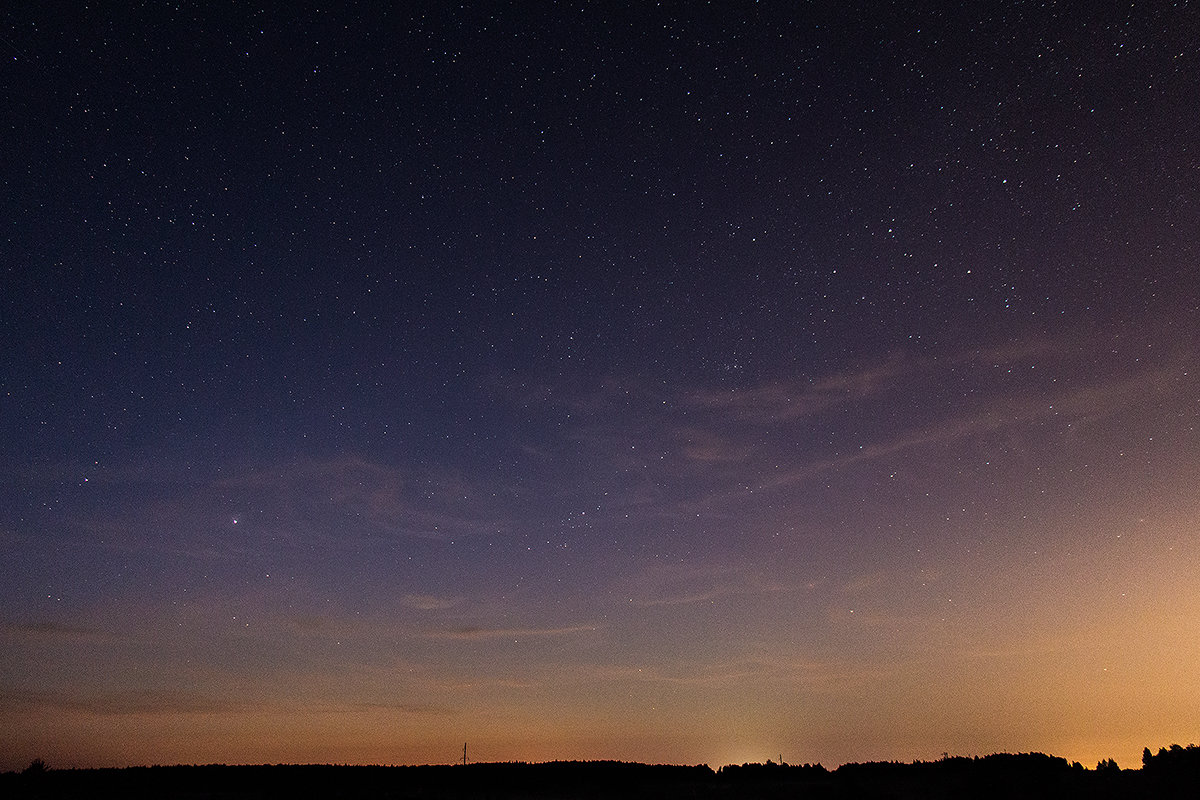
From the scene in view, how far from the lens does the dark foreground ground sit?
25.0m

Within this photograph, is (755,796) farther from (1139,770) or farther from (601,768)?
(1139,770)

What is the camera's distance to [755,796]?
27297 millimetres

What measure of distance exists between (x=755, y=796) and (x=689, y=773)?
8.82 metres

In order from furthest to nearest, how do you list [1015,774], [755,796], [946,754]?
[946,754] → [755,796] → [1015,774]

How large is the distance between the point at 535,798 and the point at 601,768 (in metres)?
7.96

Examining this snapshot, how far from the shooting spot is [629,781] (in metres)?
33.1

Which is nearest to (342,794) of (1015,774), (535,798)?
(535,798)

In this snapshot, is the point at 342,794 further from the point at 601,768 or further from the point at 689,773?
the point at 689,773

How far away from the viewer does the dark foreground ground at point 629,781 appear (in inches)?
984

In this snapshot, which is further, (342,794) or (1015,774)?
(342,794)

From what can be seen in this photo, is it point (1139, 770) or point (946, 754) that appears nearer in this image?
point (1139, 770)

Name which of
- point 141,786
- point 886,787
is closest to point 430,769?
point 141,786

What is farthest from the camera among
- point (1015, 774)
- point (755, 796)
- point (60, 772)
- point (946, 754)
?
point (946, 754)

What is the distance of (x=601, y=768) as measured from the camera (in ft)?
118
